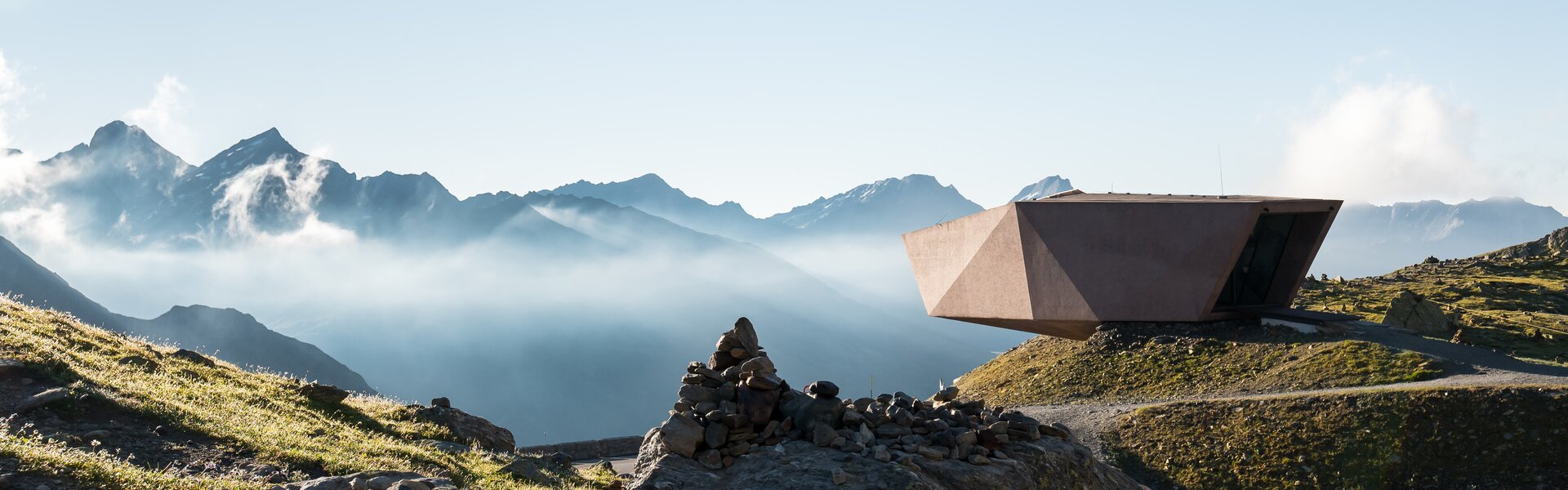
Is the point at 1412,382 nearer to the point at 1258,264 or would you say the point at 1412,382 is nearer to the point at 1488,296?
the point at 1258,264

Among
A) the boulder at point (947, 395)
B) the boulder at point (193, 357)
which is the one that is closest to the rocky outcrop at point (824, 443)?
the boulder at point (947, 395)

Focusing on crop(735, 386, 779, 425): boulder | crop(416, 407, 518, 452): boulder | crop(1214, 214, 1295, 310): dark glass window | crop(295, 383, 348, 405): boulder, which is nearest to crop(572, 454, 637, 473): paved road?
crop(416, 407, 518, 452): boulder

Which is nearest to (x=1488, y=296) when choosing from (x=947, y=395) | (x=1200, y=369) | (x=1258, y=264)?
(x=1258, y=264)

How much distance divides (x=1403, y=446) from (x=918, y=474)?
13.6 m

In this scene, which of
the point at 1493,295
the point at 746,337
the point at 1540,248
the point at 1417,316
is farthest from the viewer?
the point at 1540,248

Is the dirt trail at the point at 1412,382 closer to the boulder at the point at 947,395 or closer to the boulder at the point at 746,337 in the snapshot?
the boulder at the point at 947,395

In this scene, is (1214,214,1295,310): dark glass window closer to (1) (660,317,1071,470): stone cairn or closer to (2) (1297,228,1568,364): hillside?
(2) (1297,228,1568,364): hillside

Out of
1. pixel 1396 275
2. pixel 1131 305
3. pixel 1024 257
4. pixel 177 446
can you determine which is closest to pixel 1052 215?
pixel 1024 257

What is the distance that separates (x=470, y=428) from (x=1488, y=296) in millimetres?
49006

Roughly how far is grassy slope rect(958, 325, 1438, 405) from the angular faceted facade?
1403mm

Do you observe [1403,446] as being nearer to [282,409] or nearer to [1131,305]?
[1131,305]

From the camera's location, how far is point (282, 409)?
709 inches

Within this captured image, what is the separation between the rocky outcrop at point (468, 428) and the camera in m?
20.0

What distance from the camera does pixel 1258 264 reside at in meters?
31.7
